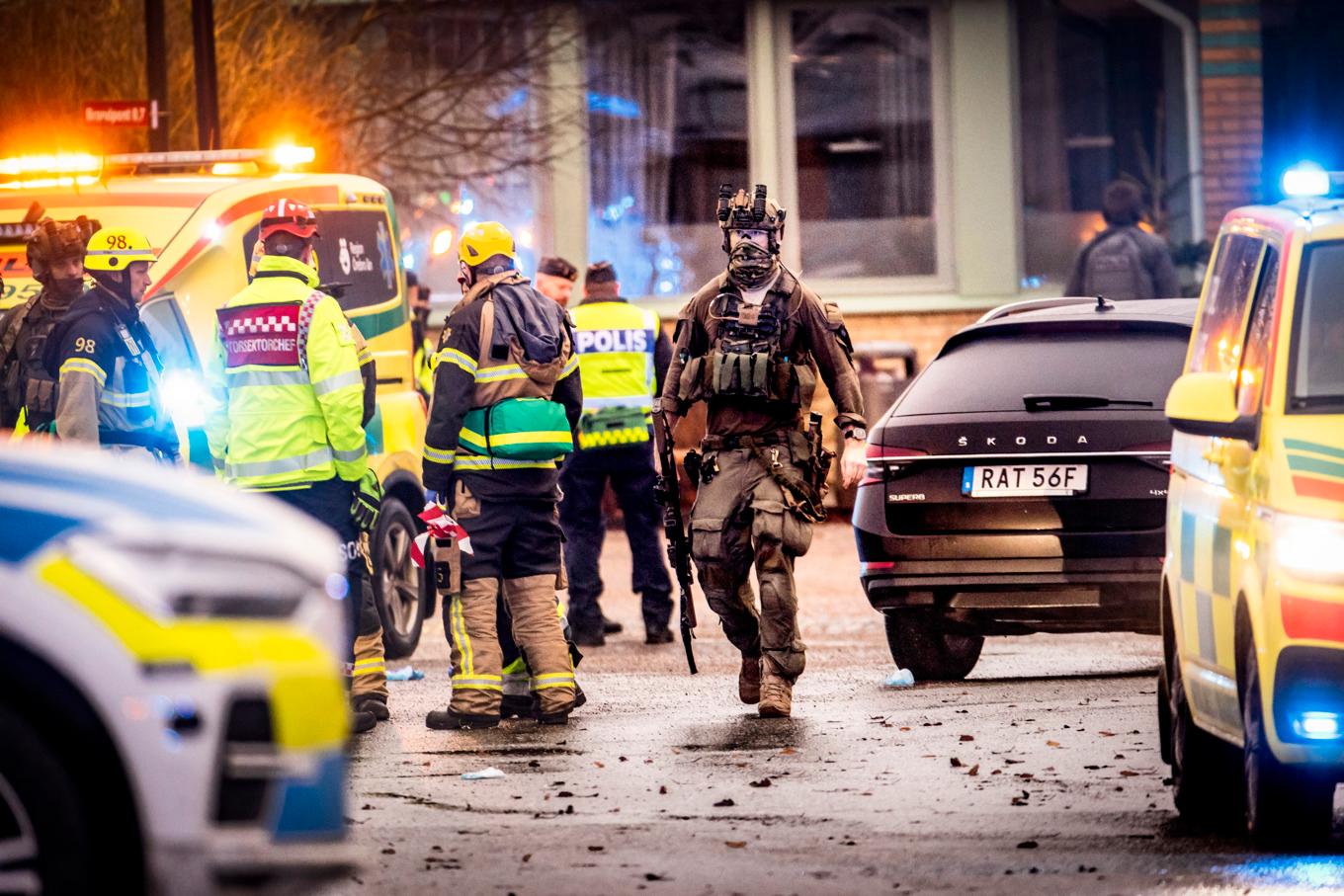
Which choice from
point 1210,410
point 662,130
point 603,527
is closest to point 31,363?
point 603,527

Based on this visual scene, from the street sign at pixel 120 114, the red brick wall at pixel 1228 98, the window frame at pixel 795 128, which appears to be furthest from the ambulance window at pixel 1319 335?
the window frame at pixel 795 128

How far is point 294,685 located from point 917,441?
6.17 m

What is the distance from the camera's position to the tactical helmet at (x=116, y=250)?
10.8m

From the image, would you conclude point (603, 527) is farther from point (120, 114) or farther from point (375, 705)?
point (120, 114)

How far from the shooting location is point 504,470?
10273 millimetres

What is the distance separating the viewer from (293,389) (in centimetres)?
997

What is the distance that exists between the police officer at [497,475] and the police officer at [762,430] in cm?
57

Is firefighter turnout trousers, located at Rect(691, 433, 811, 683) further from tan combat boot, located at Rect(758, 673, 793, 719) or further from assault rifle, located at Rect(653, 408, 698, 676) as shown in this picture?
assault rifle, located at Rect(653, 408, 698, 676)

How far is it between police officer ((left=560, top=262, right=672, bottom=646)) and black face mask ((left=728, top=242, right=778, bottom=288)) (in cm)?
334

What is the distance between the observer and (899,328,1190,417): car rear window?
10555mm

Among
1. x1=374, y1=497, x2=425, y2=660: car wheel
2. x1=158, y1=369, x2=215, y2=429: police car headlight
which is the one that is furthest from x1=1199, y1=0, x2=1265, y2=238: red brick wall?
x1=158, y1=369, x2=215, y2=429: police car headlight

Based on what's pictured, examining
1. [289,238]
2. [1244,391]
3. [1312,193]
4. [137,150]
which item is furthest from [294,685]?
[137,150]

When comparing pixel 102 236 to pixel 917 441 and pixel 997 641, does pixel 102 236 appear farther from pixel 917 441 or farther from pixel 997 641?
pixel 997 641

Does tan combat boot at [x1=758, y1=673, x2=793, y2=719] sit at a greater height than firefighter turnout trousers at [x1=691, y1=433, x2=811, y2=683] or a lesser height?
lesser
